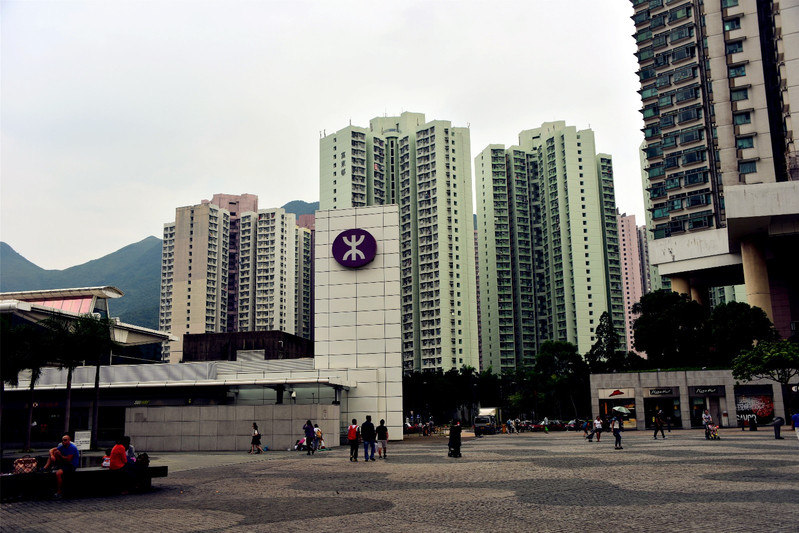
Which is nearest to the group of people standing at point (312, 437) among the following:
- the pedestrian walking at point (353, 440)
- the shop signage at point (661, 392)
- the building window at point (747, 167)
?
the pedestrian walking at point (353, 440)

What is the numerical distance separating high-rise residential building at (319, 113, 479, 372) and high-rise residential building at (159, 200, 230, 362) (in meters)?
40.9

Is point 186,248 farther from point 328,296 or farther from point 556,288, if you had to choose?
point 328,296

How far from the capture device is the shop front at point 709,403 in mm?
63656

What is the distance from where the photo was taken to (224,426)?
4062 centimetres

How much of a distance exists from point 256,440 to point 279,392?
10849mm

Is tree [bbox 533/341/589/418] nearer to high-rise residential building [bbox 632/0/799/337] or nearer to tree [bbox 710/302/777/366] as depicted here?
high-rise residential building [bbox 632/0/799/337]

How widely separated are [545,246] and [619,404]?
9731 cm

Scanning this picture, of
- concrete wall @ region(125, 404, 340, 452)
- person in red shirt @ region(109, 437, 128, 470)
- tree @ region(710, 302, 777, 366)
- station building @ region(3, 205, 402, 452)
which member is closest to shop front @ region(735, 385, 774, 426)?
tree @ region(710, 302, 777, 366)

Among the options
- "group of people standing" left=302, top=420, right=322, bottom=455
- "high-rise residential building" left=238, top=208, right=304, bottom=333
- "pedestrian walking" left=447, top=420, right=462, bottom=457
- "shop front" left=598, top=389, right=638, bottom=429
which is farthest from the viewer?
"high-rise residential building" left=238, top=208, right=304, bottom=333

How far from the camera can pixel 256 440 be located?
3562 centimetres

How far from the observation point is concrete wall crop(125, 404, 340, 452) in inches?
1596

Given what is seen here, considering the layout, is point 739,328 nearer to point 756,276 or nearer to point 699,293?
point 756,276

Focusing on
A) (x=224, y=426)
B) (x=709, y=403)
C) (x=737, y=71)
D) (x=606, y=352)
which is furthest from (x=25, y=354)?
(x=737, y=71)

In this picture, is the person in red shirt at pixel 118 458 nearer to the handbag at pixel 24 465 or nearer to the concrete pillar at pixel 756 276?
the handbag at pixel 24 465
